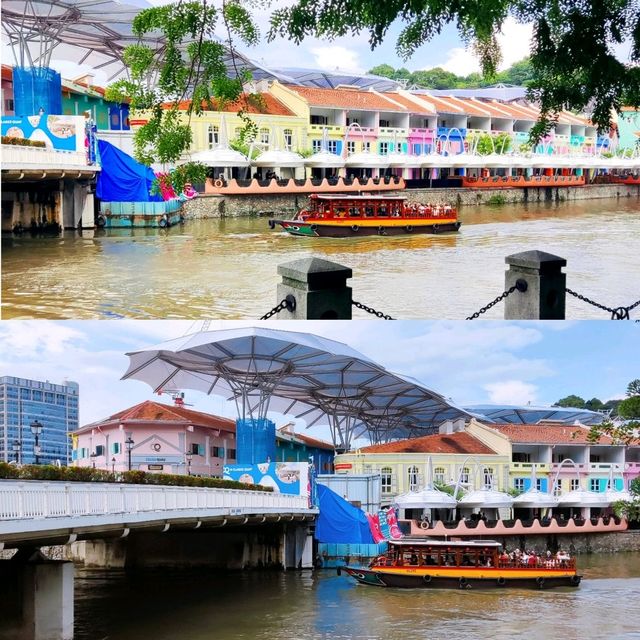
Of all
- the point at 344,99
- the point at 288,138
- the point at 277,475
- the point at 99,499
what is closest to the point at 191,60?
the point at 99,499

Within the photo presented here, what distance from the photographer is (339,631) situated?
14.9 metres

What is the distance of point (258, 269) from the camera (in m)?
22.9

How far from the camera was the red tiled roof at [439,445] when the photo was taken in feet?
106

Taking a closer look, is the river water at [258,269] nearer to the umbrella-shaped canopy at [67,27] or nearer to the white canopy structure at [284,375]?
the white canopy structure at [284,375]

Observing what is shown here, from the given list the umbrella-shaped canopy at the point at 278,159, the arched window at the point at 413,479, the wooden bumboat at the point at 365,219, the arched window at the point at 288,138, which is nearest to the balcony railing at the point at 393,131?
the arched window at the point at 288,138

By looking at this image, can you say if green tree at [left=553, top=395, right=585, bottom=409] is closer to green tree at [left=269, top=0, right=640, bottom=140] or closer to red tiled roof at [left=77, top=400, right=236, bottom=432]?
red tiled roof at [left=77, top=400, right=236, bottom=432]

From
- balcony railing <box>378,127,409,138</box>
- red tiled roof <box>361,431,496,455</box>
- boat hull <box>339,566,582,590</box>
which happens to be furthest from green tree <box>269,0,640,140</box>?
balcony railing <box>378,127,409,138</box>

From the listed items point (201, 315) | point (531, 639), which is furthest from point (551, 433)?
point (531, 639)

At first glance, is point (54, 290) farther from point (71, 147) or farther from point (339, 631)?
point (71, 147)

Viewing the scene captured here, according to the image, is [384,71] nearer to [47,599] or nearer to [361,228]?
[361,228]

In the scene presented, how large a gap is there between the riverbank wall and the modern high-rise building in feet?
25.4

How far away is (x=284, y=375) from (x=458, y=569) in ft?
28.6

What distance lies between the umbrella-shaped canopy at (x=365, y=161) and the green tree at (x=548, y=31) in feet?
105

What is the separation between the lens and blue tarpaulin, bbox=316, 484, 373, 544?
80.5ft
